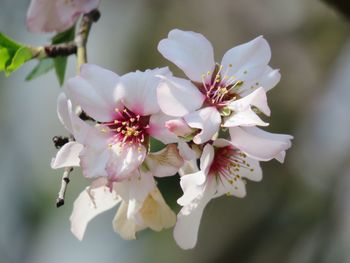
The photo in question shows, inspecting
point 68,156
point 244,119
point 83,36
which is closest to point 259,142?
point 244,119

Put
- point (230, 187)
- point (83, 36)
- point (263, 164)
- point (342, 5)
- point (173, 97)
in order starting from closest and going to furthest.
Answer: point (173, 97) < point (230, 187) < point (83, 36) < point (342, 5) < point (263, 164)

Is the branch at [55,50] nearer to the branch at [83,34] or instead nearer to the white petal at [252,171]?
the branch at [83,34]

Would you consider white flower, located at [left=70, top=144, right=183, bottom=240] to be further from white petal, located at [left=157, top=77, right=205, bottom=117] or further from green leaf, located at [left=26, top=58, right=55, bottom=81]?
green leaf, located at [left=26, top=58, right=55, bottom=81]

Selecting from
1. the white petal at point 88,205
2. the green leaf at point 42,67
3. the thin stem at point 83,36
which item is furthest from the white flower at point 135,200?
the green leaf at point 42,67

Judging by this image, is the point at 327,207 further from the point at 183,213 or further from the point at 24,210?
the point at 183,213

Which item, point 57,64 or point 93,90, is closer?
point 93,90

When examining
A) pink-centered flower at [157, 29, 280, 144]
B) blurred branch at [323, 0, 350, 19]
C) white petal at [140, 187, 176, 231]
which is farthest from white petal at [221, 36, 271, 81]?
blurred branch at [323, 0, 350, 19]

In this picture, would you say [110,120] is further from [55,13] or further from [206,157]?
[55,13]

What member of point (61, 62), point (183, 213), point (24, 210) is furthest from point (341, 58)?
point (183, 213)
